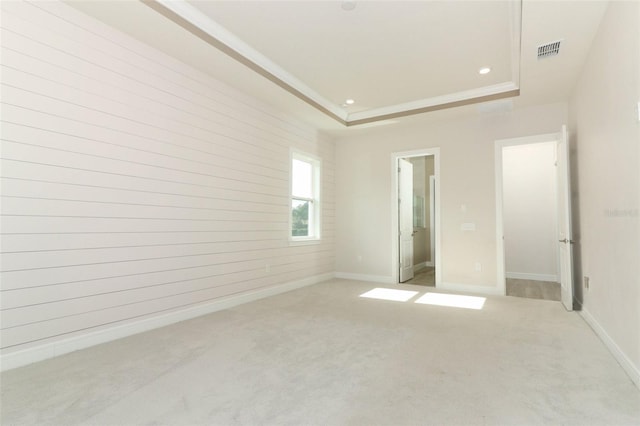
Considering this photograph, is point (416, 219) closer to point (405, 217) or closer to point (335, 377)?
point (405, 217)

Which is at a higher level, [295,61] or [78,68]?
[295,61]

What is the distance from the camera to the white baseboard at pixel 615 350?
6.93 feet

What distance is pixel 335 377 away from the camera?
7.20 ft

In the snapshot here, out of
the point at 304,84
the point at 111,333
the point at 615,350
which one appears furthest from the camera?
the point at 304,84

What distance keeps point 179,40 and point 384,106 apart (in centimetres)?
321

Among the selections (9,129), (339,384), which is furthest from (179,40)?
(339,384)

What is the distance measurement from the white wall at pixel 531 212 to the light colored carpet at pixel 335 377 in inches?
118

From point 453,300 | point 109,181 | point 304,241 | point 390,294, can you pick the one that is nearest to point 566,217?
point 453,300

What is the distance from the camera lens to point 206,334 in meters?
3.07

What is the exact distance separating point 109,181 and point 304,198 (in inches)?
129

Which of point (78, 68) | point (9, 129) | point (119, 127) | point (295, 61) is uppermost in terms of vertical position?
point (295, 61)

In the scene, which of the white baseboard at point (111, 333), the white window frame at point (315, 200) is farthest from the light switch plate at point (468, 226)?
the white baseboard at point (111, 333)

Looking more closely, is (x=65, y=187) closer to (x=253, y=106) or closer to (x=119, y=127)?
(x=119, y=127)

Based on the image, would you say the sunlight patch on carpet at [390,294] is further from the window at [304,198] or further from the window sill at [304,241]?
the window at [304,198]
